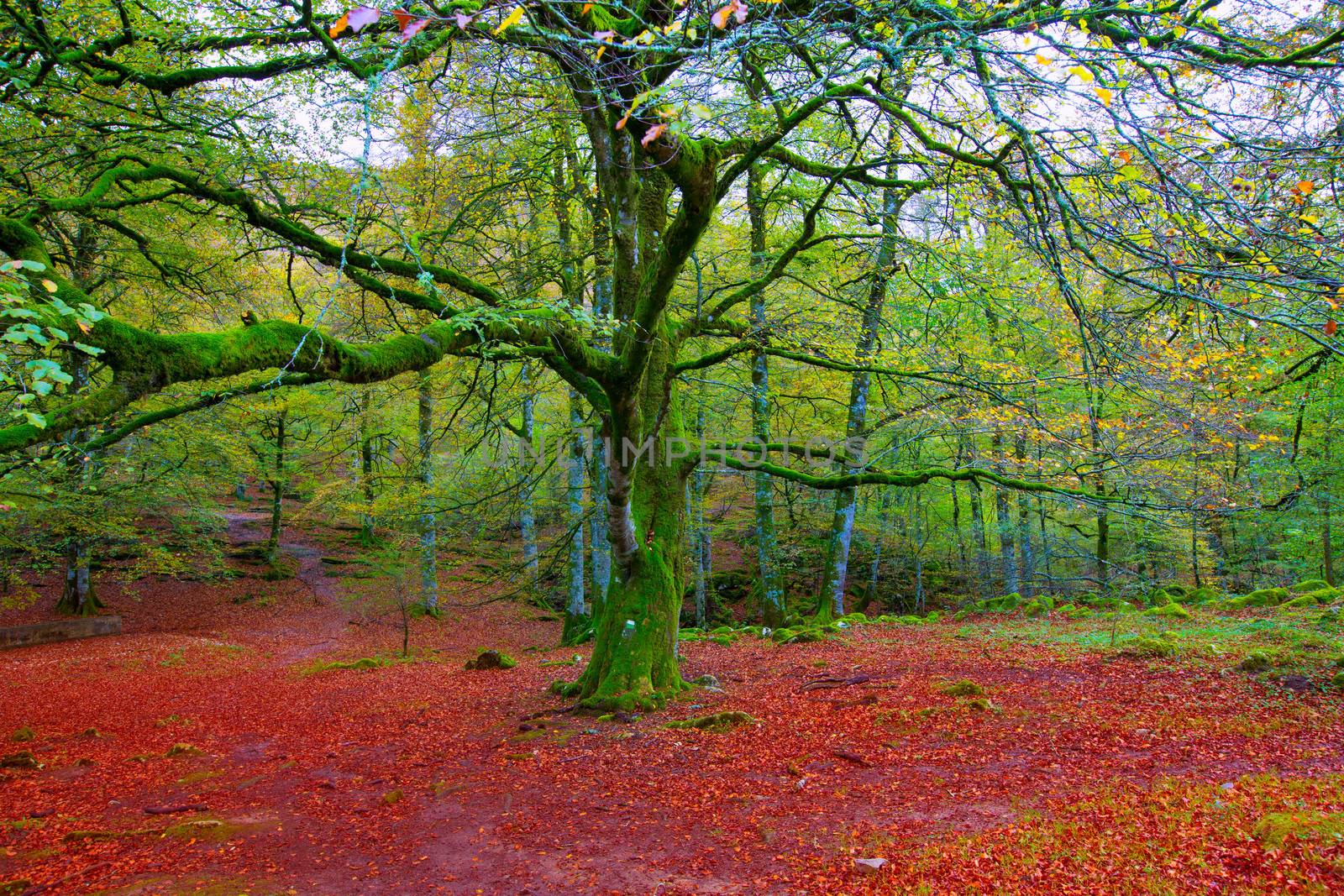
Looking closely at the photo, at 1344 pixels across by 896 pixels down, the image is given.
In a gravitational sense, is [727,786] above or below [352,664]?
above

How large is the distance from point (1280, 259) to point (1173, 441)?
3.40 metres

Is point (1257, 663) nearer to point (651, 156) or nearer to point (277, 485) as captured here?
point (651, 156)

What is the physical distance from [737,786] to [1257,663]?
5265 millimetres

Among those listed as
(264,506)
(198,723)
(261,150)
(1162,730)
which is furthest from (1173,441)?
(264,506)

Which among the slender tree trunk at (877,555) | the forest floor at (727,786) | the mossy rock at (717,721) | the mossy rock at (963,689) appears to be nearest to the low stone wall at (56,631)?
the forest floor at (727,786)

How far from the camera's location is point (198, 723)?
8102 millimetres

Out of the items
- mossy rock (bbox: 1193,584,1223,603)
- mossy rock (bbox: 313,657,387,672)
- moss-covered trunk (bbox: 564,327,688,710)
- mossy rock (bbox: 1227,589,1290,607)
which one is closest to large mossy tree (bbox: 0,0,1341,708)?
moss-covered trunk (bbox: 564,327,688,710)

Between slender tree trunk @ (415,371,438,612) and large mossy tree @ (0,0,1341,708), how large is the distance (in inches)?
187

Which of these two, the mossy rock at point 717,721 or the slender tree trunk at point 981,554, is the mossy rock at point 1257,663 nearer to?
the mossy rock at point 717,721

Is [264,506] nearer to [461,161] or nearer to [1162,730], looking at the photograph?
[461,161]

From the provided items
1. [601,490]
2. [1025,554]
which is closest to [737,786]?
[601,490]

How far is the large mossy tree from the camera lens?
2.88m

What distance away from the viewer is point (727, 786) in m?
5.09

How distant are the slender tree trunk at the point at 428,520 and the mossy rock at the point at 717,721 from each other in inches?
261
